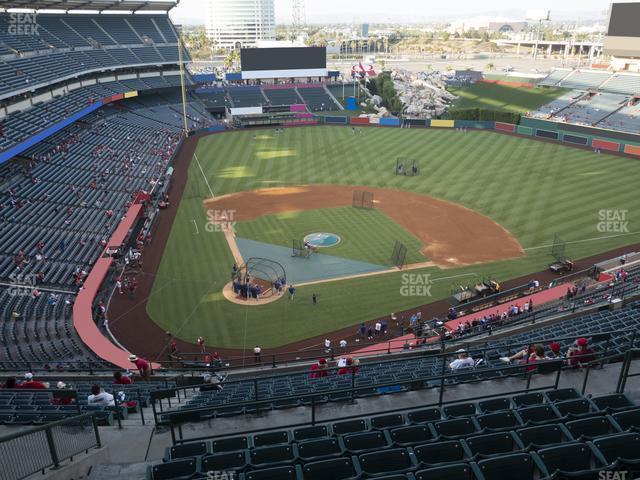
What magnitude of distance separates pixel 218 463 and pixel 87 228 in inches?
1199

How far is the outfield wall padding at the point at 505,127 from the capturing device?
2687 inches

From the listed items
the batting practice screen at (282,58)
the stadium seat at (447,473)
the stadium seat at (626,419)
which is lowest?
the stadium seat at (626,419)

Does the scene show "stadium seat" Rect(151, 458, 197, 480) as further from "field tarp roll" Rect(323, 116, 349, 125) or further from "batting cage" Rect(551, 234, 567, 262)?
"field tarp roll" Rect(323, 116, 349, 125)

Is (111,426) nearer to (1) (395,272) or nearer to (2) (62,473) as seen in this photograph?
(2) (62,473)

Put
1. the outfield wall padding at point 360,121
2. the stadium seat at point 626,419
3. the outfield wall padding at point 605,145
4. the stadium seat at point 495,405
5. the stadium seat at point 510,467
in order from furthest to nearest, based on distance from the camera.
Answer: the outfield wall padding at point 360,121 → the outfield wall padding at point 605,145 → the stadium seat at point 495,405 → the stadium seat at point 626,419 → the stadium seat at point 510,467

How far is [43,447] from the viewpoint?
8523 millimetres

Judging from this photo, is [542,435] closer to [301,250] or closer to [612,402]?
[612,402]

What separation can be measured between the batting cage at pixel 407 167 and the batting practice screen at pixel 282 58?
135ft

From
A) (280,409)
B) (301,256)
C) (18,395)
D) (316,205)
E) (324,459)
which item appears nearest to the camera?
(324,459)

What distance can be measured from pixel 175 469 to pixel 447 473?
13.9 ft

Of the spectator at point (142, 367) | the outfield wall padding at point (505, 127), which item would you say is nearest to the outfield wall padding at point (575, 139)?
the outfield wall padding at point (505, 127)

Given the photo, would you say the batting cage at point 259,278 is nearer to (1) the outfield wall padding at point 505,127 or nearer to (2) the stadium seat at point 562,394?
(2) the stadium seat at point 562,394

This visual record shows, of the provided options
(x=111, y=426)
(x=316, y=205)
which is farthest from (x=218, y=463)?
(x=316, y=205)

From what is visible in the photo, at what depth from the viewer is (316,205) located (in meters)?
42.8
